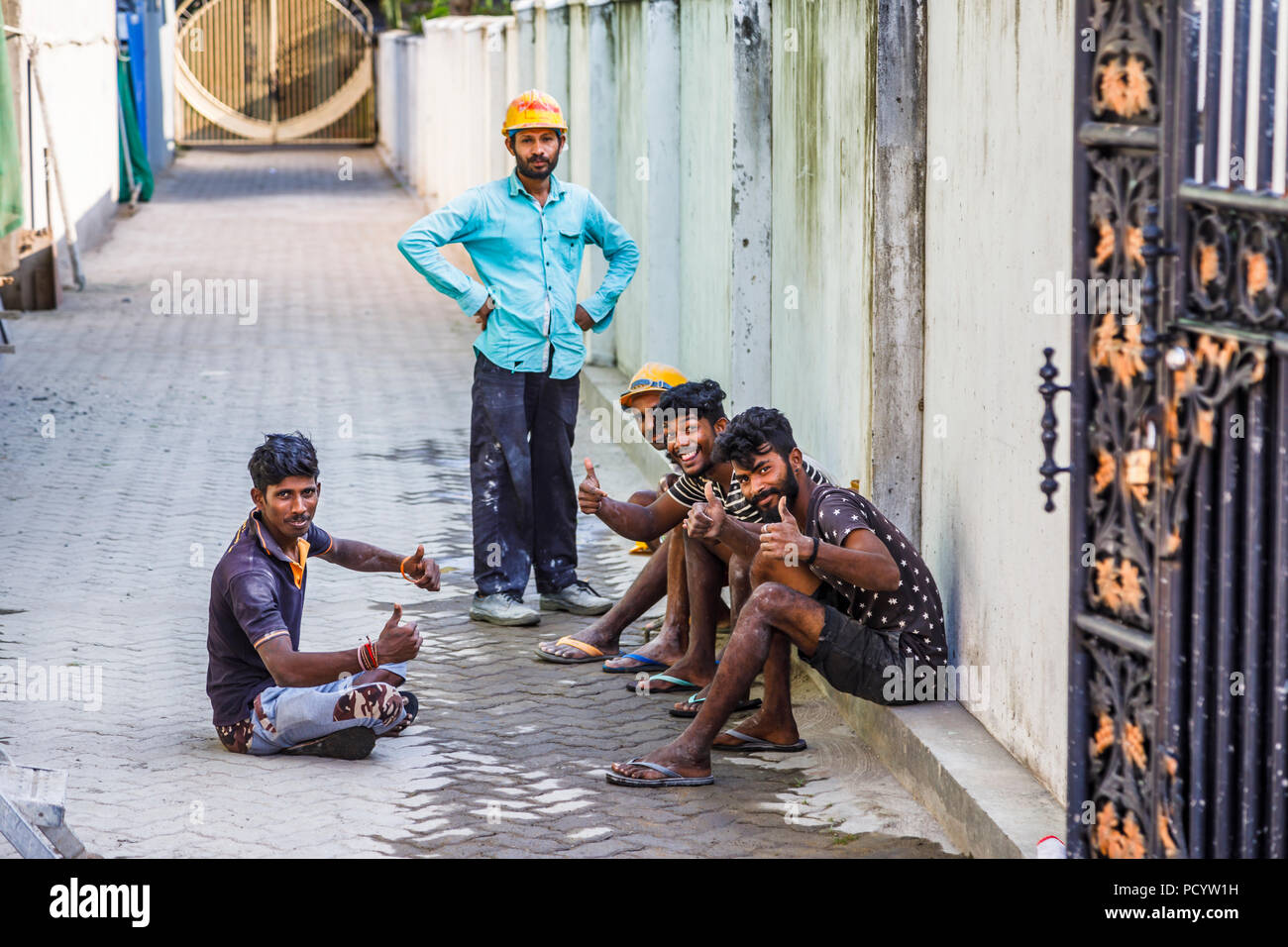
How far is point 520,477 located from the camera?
25.2 feet

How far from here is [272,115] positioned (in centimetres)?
4081

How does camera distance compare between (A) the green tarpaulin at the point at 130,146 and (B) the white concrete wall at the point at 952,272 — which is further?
(A) the green tarpaulin at the point at 130,146

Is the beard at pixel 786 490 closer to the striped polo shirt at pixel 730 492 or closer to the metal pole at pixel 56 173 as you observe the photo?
the striped polo shirt at pixel 730 492

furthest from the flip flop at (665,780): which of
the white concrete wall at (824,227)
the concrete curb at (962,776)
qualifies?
the white concrete wall at (824,227)

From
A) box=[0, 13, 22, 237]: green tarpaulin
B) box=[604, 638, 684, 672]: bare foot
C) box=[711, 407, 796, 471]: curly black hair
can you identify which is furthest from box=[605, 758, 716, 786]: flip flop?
box=[0, 13, 22, 237]: green tarpaulin

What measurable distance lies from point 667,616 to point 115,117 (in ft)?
65.5

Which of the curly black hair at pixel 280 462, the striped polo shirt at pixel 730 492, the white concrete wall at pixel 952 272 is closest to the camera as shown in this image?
the white concrete wall at pixel 952 272

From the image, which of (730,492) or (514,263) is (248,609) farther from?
(514,263)

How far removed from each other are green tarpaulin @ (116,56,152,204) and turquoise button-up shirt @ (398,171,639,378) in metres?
18.7

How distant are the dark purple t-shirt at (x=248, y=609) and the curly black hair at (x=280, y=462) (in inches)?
6.0

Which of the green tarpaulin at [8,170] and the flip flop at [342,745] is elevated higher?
the green tarpaulin at [8,170]

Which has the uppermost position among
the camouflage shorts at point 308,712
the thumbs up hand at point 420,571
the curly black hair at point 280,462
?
the curly black hair at point 280,462

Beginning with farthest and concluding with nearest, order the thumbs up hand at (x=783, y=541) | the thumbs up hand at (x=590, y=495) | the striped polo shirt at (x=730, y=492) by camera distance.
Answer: the thumbs up hand at (x=590, y=495)
the striped polo shirt at (x=730, y=492)
the thumbs up hand at (x=783, y=541)

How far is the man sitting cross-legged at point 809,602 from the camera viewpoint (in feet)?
18.1
